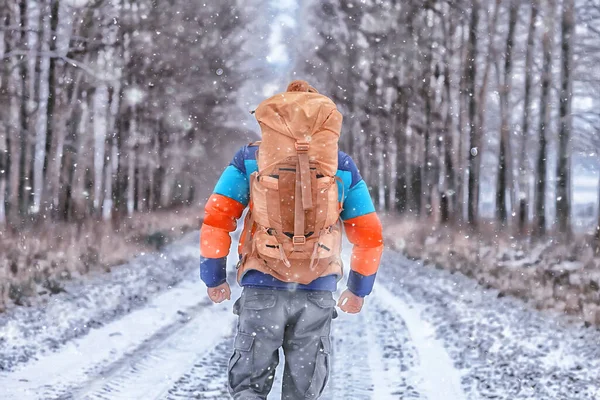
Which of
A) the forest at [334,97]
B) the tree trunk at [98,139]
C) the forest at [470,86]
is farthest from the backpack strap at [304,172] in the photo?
the tree trunk at [98,139]

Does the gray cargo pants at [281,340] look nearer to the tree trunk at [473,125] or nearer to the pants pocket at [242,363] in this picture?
the pants pocket at [242,363]

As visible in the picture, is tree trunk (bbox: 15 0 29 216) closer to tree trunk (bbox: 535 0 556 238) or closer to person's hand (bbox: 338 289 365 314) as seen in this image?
tree trunk (bbox: 535 0 556 238)

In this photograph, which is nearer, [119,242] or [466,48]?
[119,242]

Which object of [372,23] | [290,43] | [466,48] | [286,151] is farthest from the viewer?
[290,43]

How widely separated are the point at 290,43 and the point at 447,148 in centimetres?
1750

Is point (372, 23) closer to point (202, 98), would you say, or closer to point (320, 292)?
point (202, 98)

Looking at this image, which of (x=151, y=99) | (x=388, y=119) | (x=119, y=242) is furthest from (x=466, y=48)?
(x=119, y=242)

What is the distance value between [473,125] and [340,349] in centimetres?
1317

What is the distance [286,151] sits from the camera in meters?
2.95

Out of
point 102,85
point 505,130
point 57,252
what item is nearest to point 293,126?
point 57,252

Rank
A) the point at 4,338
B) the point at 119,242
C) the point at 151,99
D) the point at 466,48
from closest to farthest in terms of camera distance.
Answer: the point at 4,338
the point at 119,242
the point at 466,48
the point at 151,99

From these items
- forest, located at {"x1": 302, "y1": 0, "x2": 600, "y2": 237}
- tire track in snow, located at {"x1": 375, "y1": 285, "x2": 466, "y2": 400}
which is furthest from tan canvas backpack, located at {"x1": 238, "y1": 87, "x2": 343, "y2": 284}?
forest, located at {"x1": 302, "y1": 0, "x2": 600, "y2": 237}

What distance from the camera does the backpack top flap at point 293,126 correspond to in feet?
9.63

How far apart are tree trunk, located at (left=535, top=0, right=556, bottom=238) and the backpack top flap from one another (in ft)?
44.3
